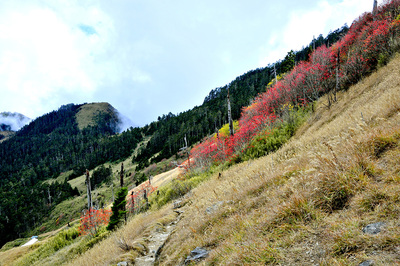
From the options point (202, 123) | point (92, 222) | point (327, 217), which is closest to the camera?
point (327, 217)

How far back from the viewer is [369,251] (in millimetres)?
1744

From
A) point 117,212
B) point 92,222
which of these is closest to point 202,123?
point 92,222

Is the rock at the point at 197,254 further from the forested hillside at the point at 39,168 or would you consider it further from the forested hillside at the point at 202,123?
the forested hillside at the point at 39,168

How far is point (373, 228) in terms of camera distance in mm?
1916

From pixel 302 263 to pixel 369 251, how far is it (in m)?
0.63

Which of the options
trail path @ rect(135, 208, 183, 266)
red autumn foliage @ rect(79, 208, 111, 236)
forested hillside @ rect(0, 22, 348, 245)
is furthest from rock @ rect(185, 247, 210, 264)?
forested hillside @ rect(0, 22, 348, 245)

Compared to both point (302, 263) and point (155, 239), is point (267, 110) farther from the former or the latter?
point (302, 263)

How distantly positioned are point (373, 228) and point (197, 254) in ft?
9.48

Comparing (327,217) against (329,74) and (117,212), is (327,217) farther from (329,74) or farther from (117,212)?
(329,74)

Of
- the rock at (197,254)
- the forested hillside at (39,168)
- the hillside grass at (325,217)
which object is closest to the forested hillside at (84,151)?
the forested hillside at (39,168)

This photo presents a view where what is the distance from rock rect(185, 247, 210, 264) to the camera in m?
3.46

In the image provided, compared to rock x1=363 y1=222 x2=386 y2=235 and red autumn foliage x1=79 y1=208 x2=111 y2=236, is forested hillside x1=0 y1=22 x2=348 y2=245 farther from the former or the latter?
rock x1=363 y1=222 x2=386 y2=235

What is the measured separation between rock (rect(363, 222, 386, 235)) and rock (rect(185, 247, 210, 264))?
2.54 meters

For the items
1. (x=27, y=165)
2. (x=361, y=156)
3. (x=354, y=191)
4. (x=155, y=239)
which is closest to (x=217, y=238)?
(x=354, y=191)
